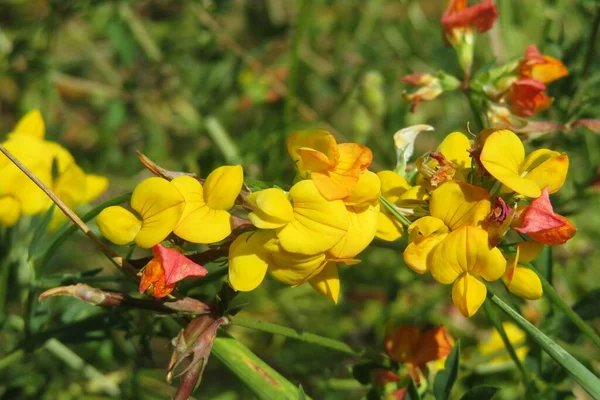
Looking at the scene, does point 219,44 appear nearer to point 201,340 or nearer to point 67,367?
point 67,367

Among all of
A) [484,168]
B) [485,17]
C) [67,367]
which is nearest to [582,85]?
[485,17]

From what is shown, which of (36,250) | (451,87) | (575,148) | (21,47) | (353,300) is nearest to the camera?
(36,250)

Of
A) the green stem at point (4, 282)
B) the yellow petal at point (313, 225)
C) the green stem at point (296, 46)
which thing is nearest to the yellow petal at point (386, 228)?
the yellow petal at point (313, 225)

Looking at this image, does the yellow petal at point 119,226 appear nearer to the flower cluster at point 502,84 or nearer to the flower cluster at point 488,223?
the flower cluster at point 488,223

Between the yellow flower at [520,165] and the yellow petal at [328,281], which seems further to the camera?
the yellow petal at [328,281]

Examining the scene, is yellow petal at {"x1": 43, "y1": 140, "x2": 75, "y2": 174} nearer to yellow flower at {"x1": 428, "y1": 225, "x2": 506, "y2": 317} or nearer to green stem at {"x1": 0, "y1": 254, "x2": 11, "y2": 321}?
green stem at {"x1": 0, "y1": 254, "x2": 11, "y2": 321}

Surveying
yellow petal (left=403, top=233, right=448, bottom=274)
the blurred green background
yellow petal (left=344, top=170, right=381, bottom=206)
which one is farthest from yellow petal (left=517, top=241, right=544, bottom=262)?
the blurred green background

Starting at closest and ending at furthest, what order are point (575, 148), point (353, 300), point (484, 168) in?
1. point (484, 168)
2. point (575, 148)
3. point (353, 300)
